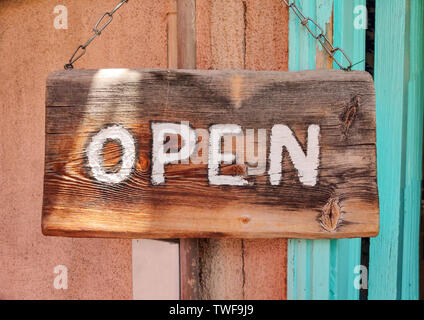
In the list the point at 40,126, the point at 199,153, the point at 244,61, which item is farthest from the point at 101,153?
the point at 244,61

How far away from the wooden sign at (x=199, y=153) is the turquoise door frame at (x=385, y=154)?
19cm

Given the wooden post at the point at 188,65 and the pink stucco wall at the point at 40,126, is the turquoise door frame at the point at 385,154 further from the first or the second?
the pink stucco wall at the point at 40,126

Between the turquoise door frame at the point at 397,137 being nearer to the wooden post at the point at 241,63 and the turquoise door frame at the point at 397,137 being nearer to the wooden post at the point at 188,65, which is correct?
the wooden post at the point at 241,63

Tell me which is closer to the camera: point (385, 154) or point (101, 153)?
point (101, 153)

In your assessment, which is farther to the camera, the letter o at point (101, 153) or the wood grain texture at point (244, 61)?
the wood grain texture at point (244, 61)

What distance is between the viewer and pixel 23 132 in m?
1.11

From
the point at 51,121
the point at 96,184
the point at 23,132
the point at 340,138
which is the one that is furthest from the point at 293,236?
the point at 23,132

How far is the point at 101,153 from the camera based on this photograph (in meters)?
0.84

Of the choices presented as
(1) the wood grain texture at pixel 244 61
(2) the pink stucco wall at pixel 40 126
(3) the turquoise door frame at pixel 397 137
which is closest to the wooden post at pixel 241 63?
(1) the wood grain texture at pixel 244 61

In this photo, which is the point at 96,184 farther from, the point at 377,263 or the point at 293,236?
the point at 377,263

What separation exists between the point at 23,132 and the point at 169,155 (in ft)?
2.03

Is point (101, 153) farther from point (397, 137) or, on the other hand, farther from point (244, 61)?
point (397, 137)

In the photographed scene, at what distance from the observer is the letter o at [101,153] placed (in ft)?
2.74

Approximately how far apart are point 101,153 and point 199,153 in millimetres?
260
